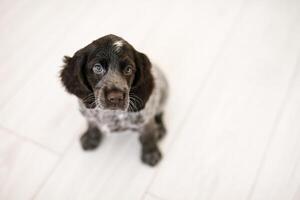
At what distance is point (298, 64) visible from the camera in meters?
2.81

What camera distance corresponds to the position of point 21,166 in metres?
2.46

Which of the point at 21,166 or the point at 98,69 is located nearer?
the point at 98,69

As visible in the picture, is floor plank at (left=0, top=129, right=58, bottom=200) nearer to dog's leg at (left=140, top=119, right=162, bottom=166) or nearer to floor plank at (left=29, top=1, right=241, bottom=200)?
floor plank at (left=29, top=1, right=241, bottom=200)

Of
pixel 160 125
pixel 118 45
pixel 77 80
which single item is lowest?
pixel 160 125

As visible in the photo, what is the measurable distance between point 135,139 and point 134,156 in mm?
124

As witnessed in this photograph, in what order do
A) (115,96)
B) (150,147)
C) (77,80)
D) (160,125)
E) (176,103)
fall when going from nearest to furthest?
(115,96)
(77,80)
(150,147)
(160,125)
(176,103)

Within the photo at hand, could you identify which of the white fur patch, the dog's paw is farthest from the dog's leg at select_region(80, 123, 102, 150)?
the white fur patch

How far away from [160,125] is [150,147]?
0.20 m

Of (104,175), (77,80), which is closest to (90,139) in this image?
(104,175)

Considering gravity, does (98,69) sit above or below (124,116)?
above

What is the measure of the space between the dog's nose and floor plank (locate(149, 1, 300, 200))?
2.48ft

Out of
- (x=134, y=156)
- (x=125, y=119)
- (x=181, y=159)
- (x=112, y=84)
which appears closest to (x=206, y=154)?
(x=181, y=159)

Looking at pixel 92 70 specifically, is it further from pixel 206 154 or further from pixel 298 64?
pixel 298 64

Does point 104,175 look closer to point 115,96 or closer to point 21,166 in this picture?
point 21,166
